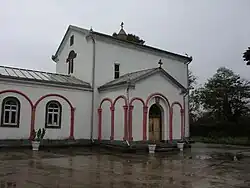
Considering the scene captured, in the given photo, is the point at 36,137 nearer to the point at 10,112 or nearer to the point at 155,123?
the point at 10,112

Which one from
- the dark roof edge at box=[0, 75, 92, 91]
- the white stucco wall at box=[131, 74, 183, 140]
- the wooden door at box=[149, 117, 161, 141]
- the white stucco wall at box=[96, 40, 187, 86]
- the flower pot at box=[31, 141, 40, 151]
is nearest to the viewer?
the flower pot at box=[31, 141, 40, 151]

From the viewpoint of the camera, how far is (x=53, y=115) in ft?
65.7

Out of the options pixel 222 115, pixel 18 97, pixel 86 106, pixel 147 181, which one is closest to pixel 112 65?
pixel 86 106

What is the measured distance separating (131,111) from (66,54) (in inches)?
425

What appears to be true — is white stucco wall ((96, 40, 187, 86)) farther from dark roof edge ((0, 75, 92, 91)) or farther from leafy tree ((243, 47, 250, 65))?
leafy tree ((243, 47, 250, 65))

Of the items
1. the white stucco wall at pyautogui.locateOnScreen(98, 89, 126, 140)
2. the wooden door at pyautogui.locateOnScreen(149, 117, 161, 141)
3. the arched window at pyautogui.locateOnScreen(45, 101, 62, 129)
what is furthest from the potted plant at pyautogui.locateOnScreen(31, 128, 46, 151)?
the wooden door at pyautogui.locateOnScreen(149, 117, 161, 141)

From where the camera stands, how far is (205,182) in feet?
27.5

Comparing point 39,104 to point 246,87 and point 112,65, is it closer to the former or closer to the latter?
point 112,65

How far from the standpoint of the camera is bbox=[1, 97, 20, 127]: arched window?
1800cm

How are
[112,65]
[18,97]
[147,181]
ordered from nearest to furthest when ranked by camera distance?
1. [147,181]
2. [18,97]
3. [112,65]

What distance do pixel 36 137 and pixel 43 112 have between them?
1814 millimetres

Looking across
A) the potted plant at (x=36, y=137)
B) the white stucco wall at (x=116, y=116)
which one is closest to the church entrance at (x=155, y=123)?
the white stucco wall at (x=116, y=116)

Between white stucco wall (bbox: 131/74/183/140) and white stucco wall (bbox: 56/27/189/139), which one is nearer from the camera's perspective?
white stucco wall (bbox: 131/74/183/140)

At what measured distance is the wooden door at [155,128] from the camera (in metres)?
20.6
